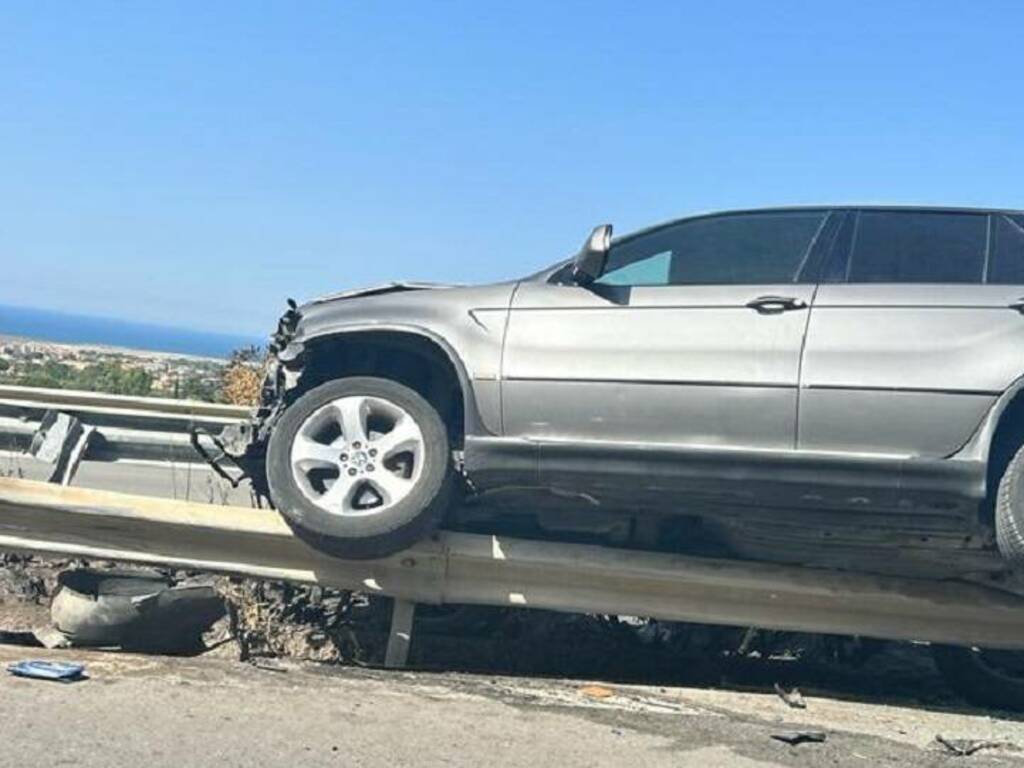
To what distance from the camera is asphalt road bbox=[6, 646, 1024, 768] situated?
418 centimetres

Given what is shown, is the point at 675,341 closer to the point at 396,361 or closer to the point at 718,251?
the point at 718,251

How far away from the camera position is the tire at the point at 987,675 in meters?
5.52

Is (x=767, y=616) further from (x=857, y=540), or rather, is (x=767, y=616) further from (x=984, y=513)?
(x=984, y=513)

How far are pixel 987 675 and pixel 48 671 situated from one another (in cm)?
410

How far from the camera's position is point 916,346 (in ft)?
16.4

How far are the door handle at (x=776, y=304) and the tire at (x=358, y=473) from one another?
1.49 meters

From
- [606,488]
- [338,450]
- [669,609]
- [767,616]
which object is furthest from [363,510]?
[767,616]

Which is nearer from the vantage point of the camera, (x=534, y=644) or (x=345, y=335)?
(x=345, y=335)

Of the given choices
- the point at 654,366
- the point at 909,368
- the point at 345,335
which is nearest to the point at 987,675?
the point at 909,368

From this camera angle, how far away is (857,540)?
5.23m

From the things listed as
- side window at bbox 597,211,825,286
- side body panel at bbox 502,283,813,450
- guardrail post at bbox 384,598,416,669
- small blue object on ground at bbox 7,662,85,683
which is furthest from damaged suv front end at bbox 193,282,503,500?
small blue object on ground at bbox 7,662,85,683

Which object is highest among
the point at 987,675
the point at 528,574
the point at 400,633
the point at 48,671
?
the point at 528,574

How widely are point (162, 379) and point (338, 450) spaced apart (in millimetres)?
10589

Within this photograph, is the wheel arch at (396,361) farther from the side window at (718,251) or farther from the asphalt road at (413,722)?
the asphalt road at (413,722)
